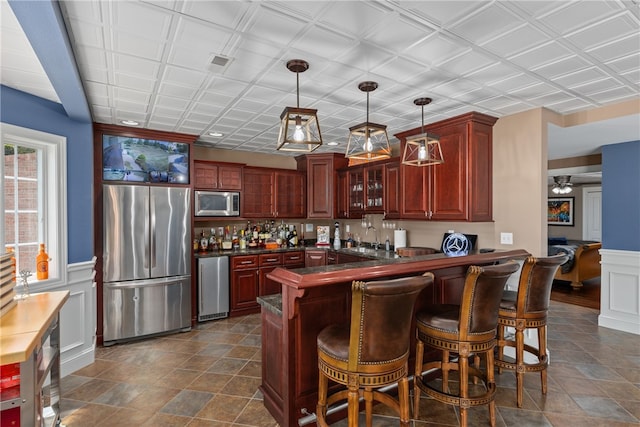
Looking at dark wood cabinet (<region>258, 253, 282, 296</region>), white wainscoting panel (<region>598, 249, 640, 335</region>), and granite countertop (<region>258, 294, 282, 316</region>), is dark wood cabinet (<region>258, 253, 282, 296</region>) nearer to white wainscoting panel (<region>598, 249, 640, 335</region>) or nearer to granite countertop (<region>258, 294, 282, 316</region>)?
granite countertop (<region>258, 294, 282, 316</region>)

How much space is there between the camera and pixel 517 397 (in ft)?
8.23

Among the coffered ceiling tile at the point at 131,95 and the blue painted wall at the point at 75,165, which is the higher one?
the coffered ceiling tile at the point at 131,95

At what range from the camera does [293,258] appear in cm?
536

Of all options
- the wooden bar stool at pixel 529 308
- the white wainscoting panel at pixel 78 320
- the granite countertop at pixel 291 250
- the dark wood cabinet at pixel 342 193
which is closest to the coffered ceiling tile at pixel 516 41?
the wooden bar stool at pixel 529 308

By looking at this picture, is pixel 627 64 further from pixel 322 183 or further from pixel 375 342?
pixel 322 183

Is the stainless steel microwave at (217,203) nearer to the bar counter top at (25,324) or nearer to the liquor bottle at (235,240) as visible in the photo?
the liquor bottle at (235,240)

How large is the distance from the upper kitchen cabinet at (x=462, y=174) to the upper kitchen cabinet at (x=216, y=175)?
9.45 feet

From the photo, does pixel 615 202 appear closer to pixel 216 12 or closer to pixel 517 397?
pixel 517 397

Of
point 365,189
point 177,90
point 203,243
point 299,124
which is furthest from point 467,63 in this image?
point 203,243

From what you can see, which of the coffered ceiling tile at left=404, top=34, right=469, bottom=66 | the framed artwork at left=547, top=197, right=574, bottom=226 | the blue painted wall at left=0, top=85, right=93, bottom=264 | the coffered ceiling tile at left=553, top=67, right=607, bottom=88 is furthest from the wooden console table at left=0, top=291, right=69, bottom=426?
the framed artwork at left=547, top=197, right=574, bottom=226

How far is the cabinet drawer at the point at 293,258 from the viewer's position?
5281 millimetres

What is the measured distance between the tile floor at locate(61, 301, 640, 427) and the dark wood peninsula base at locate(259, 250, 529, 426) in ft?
1.00

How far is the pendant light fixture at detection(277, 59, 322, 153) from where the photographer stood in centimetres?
229

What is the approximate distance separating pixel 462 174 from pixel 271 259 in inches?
119
